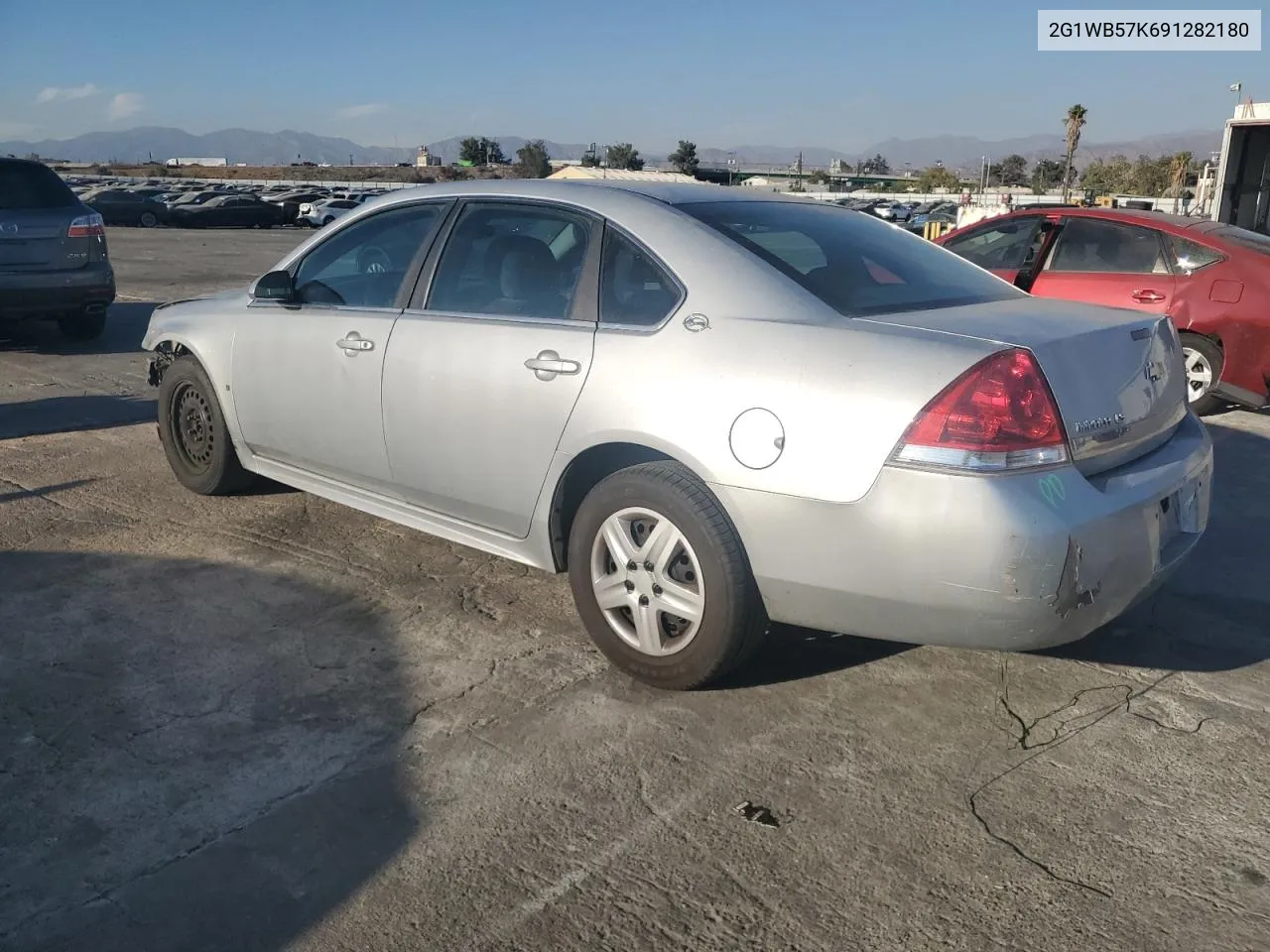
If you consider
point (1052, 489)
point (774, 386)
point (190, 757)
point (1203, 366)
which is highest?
point (774, 386)

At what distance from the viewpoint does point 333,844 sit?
2.73 meters

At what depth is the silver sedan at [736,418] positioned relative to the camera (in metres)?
2.95

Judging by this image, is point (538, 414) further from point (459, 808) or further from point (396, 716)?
point (459, 808)

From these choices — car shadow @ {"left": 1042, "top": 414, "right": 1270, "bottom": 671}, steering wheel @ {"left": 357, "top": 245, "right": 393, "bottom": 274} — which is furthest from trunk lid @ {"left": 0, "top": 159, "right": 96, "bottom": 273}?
car shadow @ {"left": 1042, "top": 414, "right": 1270, "bottom": 671}

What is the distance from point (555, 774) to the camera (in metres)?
3.05

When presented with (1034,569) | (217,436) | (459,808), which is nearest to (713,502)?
(1034,569)

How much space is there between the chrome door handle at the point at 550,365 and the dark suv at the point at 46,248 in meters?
7.30

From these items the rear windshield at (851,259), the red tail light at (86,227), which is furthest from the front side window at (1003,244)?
the red tail light at (86,227)

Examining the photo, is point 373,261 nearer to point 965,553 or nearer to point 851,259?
point 851,259

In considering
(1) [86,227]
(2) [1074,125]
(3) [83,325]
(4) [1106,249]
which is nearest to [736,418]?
(4) [1106,249]

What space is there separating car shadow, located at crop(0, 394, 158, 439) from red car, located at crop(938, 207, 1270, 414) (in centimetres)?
620

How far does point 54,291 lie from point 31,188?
0.93m

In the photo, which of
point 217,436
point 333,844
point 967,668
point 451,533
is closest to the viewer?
point 333,844

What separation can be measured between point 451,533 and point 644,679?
3.55ft
